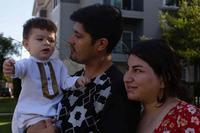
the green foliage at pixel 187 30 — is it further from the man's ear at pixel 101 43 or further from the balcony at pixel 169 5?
the man's ear at pixel 101 43

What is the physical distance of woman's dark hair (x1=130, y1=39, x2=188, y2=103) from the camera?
9.38 ft

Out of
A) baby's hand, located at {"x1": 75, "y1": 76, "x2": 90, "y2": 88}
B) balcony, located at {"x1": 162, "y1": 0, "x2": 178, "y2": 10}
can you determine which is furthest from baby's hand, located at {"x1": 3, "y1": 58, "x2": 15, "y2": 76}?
balcony, located at {"x1": 162, "y1": 0, "x2": 178, "y2": 10}

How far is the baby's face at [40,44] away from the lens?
360 centimetres

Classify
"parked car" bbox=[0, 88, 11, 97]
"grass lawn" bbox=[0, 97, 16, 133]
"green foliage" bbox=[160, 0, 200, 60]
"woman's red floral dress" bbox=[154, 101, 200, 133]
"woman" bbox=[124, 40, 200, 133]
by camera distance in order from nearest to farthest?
"woman's red floral dress" bbox=[154, 101, 200, 133], "woman" bbox=[124, 40, 200, 133], "grass lawn" bbox=[0, 97, 16, 133], "green foliage" bbox=[160, 0, 200, 60], "parked car" bbox=[0, 88, 11, 97]

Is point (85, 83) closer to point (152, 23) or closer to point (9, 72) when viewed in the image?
point (9, 72)

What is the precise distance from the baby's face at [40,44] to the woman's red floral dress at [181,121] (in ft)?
3.67

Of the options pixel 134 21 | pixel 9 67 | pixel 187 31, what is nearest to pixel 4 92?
pixel 134 21

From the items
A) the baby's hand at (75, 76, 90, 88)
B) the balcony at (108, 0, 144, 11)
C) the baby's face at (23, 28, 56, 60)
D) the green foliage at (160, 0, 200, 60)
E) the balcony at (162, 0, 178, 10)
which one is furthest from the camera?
the balcony at (162, 0, 178, 10)

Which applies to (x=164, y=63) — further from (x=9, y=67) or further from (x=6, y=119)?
(x=6, y=119)

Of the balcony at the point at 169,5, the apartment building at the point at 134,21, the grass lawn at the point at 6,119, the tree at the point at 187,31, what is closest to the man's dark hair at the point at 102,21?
the grass lawn at the point at 6,119

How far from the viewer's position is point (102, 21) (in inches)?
121

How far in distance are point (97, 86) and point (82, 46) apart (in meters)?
0.25

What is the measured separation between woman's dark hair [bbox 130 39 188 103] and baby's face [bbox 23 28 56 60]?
822 millimetres

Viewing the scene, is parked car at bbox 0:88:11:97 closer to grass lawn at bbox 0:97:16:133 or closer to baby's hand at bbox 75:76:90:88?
grass lawn at bbox 0:97:16:133
